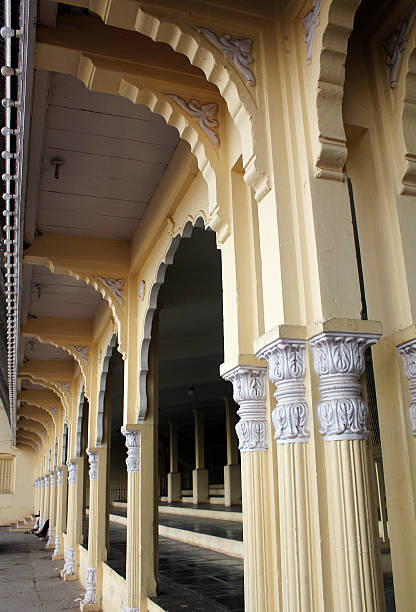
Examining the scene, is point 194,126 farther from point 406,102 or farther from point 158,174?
point 158,174

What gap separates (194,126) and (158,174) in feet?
6.24

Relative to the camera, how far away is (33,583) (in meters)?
11.5

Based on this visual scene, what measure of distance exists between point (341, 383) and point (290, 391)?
0.23 meters

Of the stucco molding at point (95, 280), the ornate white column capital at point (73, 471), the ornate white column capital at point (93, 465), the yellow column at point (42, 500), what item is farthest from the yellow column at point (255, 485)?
the yellow column at point (42, 500)

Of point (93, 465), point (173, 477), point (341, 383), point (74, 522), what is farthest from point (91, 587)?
point (173, 477)

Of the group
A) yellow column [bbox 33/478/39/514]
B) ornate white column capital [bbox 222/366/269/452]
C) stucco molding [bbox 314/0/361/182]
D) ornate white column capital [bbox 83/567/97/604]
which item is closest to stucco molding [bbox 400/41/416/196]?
stucco molding [bbox 314/0/361/182]

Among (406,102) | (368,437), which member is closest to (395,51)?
(406,102)

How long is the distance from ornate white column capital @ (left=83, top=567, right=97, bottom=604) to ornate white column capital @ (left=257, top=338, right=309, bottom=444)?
273 inches

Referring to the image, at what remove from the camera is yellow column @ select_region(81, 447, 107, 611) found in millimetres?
8312

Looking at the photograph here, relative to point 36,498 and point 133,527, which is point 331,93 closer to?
point 133,527

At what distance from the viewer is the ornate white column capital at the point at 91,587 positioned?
8312 millimetres

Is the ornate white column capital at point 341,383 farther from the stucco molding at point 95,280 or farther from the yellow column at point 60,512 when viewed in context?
the yellow column at point 60,512

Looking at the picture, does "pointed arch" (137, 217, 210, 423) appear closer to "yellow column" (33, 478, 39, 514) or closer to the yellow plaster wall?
"yellow column" (33, 478, 39, 514)

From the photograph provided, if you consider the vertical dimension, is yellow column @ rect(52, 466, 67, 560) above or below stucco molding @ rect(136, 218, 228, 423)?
below
